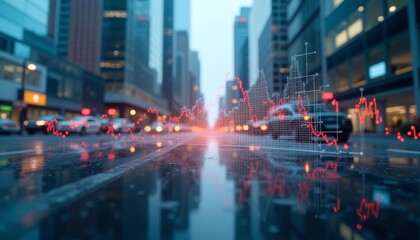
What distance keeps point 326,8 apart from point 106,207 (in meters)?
39.6

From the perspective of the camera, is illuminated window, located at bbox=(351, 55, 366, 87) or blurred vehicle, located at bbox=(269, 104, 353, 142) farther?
illuminated window, located at bbox=(351, 55, 366, 87)

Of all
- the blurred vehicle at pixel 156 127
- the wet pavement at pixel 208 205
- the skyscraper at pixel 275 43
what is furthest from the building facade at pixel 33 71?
the skyscraper at pixel 275 43

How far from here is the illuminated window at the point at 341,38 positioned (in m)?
31.0

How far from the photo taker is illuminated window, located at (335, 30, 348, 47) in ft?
102

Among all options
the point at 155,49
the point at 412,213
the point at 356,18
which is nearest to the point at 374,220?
the point at 412,213

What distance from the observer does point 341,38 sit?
3173 cm

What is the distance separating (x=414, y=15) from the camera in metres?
20.7

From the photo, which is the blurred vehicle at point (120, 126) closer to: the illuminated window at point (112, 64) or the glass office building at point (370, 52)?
the glass office building at point (370, 52)

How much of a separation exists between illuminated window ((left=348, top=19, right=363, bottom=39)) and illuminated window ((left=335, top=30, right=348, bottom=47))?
1040 mm

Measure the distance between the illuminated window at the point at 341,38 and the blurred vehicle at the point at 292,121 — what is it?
70.8ft

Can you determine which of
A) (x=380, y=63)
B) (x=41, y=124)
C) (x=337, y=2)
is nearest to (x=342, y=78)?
(x=380, y=63)

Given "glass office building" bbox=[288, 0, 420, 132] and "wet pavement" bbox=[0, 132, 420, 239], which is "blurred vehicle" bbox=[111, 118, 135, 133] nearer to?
"glass office building" bbox=[288, 0, 420, 132]

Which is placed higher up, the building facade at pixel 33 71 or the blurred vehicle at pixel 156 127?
the building facade at pixel 33 71

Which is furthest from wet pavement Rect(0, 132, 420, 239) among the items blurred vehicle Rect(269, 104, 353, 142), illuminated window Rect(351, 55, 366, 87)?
illuminated window Rect(351, 55, 366, 87)
